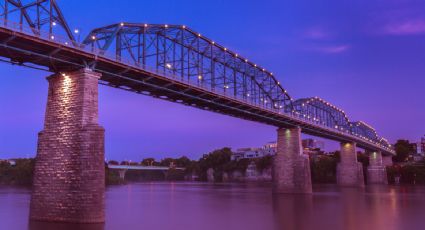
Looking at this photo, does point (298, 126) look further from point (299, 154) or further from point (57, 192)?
point (57, 192)

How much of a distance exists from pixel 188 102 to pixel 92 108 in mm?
29276

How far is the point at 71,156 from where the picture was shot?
36.7 metres

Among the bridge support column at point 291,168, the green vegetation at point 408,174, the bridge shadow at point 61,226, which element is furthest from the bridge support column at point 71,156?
the green vegetation at point 408,174

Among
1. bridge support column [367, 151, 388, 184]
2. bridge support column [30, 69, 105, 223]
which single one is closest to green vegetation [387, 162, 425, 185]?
bridge support column [367, 151, 388, 184]

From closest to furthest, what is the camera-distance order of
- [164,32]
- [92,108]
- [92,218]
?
1. [92,218]
2. [92,108]
3. [164,32]

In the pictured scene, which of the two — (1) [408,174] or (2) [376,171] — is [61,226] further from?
(1) [408,174]

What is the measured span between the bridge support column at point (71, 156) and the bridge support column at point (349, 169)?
101113mm

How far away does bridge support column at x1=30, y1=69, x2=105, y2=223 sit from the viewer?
35.7m

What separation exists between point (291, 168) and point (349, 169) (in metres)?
49.2

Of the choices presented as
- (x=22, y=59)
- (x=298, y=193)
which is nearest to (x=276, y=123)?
(x=298, y=193)

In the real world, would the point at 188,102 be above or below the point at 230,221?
above

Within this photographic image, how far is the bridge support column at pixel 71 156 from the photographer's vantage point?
35.7 meters

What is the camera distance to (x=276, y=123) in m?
88.7

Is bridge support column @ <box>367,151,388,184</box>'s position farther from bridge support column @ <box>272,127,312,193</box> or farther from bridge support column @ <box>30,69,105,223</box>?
bridge support column @ <box>30,69,105,223</box>
